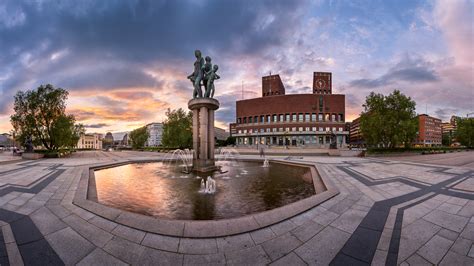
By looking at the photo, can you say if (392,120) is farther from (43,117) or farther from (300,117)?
(43,117)

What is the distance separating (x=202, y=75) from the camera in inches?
593

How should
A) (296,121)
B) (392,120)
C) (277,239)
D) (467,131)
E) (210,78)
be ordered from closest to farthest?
(277,239) < (210,78) < (392,120) < (467,131) < (296,121)

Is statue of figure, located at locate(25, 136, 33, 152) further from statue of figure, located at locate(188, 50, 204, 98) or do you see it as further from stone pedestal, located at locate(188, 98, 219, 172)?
statue of figure, located at locate(188, 50, 204, 98)

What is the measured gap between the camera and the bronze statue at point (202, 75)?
14.8 meters

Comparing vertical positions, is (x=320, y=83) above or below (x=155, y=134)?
above

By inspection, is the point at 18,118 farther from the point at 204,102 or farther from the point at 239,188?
the point at 239,188

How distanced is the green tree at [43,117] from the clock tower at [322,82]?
86590 mm

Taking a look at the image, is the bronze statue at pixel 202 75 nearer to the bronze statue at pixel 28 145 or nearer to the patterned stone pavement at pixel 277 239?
the patterned stone pavement at pixel 277 239

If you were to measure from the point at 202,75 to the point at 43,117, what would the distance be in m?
29.1

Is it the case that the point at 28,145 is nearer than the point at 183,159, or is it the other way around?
the point at 183,159

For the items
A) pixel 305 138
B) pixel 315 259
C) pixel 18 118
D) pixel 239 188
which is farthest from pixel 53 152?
pixel 305 138

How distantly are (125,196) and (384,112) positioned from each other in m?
35.1

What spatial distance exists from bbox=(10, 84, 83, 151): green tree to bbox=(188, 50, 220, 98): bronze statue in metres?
27.2

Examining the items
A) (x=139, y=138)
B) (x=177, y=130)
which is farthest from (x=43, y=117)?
(x=139, y=138)
